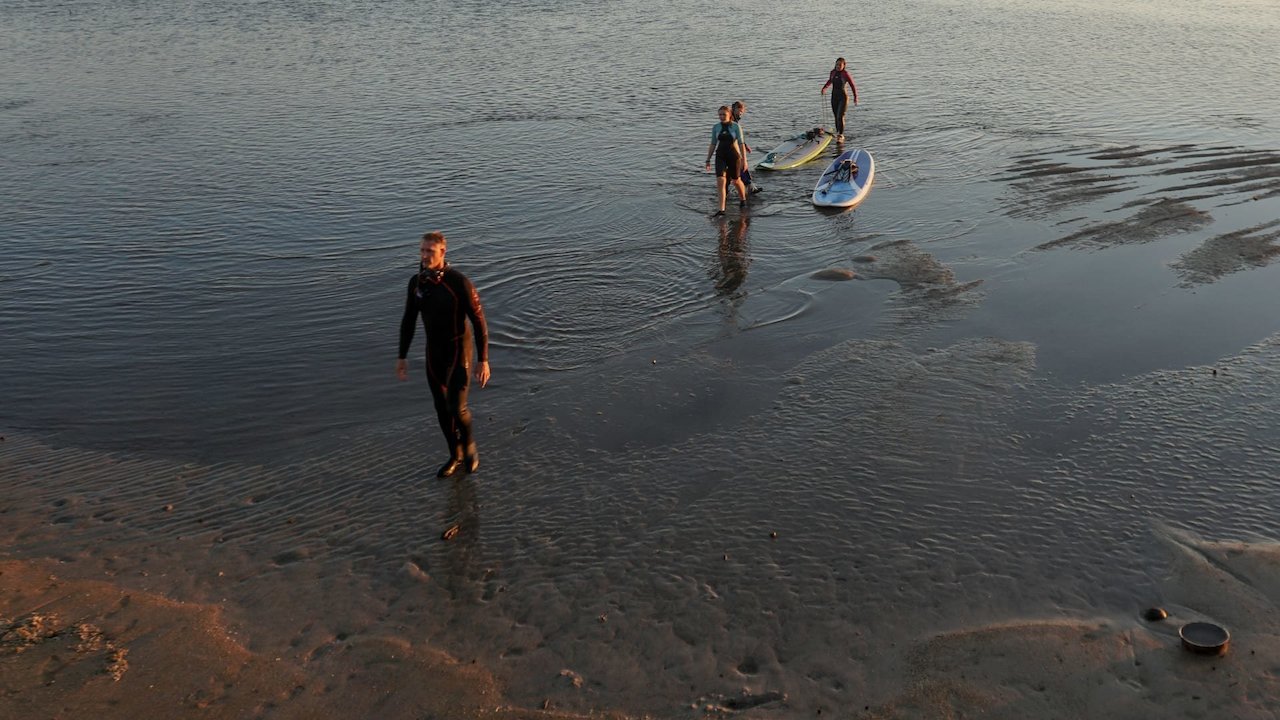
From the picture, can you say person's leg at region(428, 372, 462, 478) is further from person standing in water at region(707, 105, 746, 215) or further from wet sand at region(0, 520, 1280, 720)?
person standing in water at region(707, 105, 746, 215)

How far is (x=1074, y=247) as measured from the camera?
1339 cm

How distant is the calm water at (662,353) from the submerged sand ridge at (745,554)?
3cm

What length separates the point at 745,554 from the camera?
685cm

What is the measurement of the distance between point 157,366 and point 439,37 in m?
27.1

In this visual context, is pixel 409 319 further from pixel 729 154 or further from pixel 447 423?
pixel 729 154

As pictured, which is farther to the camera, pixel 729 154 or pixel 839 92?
pixel 839 92

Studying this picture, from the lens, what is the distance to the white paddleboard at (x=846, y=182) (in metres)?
15.8

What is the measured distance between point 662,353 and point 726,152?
6.11 m

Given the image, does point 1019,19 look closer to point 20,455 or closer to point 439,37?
point 439,37

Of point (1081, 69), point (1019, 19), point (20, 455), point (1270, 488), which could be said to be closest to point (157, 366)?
point (20, 455)

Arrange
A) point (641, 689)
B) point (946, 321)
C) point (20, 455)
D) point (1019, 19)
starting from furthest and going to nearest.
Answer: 1. point (1019, 19)
2. point (946, 321)
3. point (20, 455)
4. point (641, 689)

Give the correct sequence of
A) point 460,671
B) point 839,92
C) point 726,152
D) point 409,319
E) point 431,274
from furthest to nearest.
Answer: point 839,92 → point 726,152 → point 409,319 → point 431,274 → point 460,671

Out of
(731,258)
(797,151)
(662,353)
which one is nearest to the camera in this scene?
(662,353)

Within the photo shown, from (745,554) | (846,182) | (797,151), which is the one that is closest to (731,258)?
(846,182)
